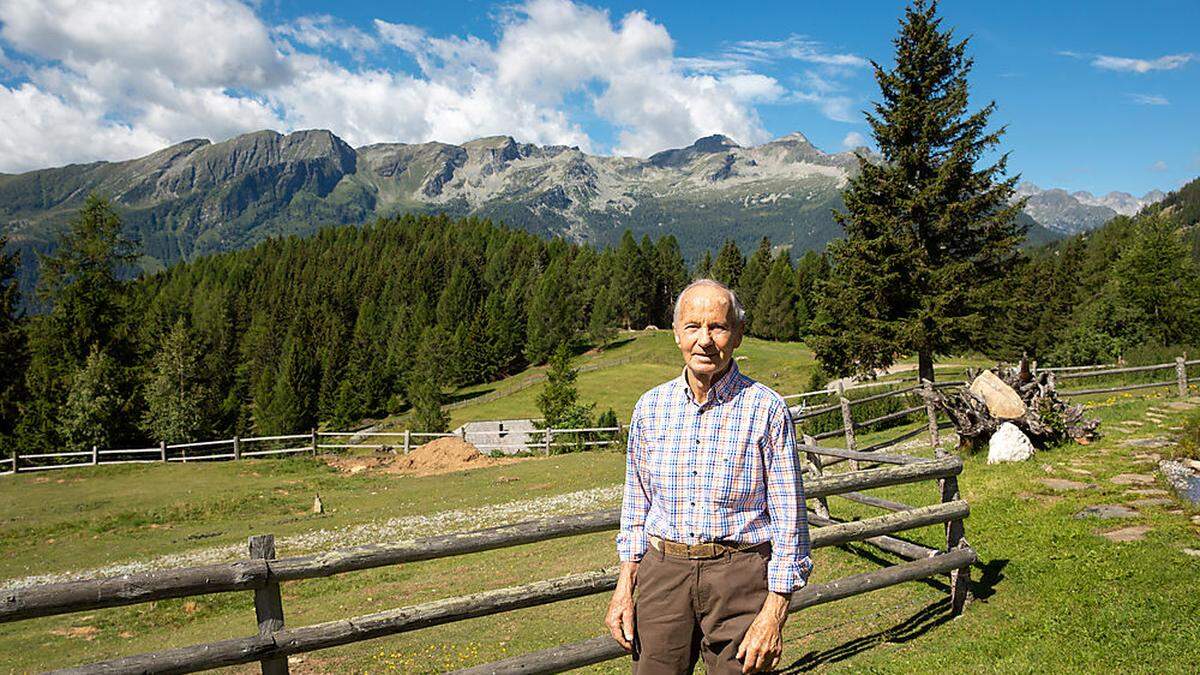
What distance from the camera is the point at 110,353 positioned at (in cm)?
4681

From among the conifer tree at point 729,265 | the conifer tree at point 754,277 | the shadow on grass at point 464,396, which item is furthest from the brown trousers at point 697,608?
the conifer tree at point 729,265

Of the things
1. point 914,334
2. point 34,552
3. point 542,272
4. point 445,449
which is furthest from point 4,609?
point 542,272

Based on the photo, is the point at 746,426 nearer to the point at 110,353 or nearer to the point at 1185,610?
the point at 1185,610

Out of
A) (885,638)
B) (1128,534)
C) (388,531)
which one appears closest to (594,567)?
(885,638)

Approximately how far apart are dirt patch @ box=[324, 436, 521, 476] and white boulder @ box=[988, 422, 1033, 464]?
22.3 m

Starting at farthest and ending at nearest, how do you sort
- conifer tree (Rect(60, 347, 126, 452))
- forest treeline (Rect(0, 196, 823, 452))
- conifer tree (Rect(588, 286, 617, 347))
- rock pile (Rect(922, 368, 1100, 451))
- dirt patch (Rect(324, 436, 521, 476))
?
conifer tree (Rect(588, 286, 617, 347)), forest treeline (Rect(0, 196, 823, 452)), conifer tree (Rect(60, 347, 126, 452)), dirt patch (Rect(324, 436, 521, 476)), rock pile (Rect(922, 368, 1100, 451))

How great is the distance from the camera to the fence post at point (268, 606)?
4.68 m

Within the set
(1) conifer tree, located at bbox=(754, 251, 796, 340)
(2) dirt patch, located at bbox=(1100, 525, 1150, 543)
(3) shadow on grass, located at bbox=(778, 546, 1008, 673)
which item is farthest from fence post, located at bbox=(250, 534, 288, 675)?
(1) conifer tree, located at bbox=(754, 251, 796, 340)

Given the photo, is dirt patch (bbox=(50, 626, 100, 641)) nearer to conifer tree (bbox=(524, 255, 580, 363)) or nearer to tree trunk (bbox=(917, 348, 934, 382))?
tree trunk (bbox=(917, 348, 934, 382))

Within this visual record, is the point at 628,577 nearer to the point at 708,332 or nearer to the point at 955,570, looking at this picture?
the point at 708,332

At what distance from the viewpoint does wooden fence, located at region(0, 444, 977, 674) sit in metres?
4.20

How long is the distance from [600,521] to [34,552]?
22.9 meters

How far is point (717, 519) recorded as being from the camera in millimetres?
3230

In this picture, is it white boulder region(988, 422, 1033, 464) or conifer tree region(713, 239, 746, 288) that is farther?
conifer tree region(713, 239, 746, 288)
